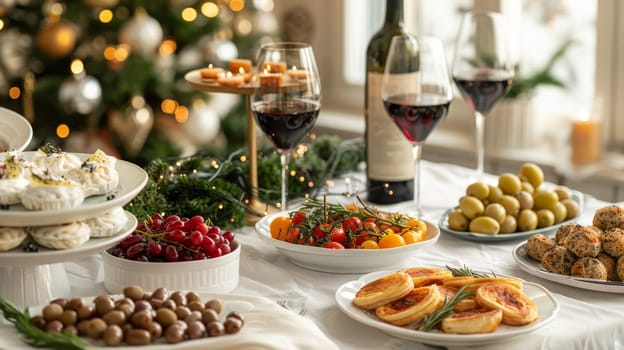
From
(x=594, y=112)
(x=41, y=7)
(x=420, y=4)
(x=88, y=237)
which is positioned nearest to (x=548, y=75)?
(x=594, y=112)

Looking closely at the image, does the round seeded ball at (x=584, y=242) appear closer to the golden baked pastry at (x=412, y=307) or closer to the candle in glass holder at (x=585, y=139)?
the golden baked pastry at (x=412, y=307)

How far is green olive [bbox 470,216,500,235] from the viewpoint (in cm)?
128

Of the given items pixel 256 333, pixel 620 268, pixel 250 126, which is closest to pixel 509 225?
pixel 620 268

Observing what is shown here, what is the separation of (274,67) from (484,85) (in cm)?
50

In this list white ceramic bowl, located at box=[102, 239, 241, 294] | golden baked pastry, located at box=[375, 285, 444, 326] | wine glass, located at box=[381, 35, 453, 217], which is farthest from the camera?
wine glass, located at box=[381, 35, 453, 217]

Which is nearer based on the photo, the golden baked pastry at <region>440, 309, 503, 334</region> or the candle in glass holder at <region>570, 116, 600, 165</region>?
the golden baked pastry at <region>440, 309, 503, 334</region>

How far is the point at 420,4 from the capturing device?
336cm

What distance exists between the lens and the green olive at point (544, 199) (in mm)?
1337

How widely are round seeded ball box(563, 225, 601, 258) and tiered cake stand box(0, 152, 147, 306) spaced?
0.53 m

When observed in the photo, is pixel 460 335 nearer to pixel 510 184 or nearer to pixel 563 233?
pixel 563 233


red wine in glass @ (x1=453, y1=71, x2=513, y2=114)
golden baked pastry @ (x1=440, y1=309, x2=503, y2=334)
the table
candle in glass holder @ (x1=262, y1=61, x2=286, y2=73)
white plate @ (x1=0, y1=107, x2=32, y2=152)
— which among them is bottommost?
the table

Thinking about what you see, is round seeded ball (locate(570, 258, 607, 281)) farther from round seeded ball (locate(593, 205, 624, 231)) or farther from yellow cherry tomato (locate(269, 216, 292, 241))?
yellow cherry tomato (locate(269, 216, 292, 241))

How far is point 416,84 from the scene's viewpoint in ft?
4.40

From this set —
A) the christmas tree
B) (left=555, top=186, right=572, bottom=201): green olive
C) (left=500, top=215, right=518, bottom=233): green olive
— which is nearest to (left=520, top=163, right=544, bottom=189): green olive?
(left=555, top=186, right=572, bottom=201): green olive
